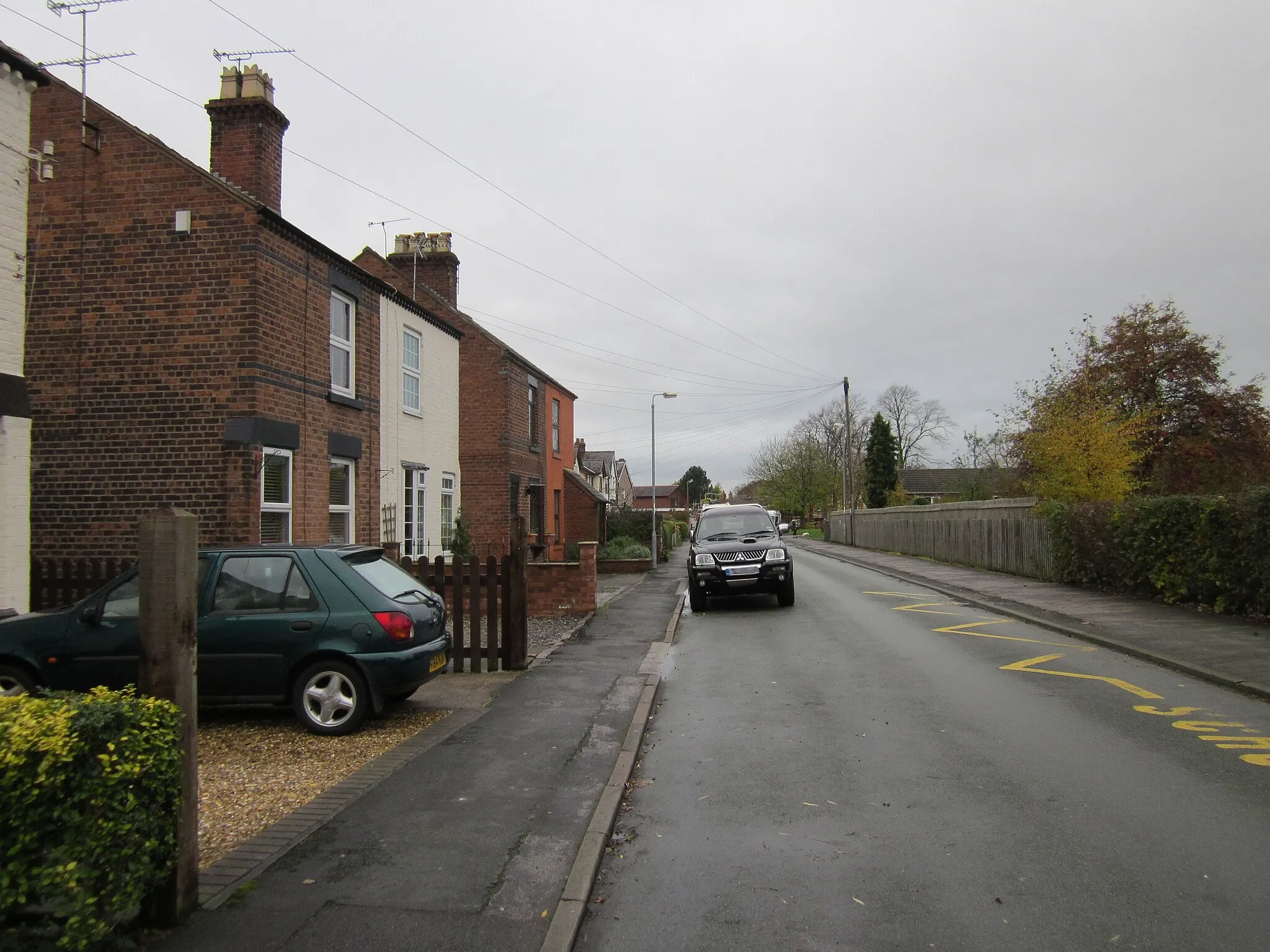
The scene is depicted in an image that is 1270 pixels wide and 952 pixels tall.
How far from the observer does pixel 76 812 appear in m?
3.10

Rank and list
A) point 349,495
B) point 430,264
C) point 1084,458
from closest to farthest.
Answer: point 349,495 < point 1084,458 < point 430,264

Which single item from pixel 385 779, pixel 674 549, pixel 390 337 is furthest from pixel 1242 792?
pixel 674 549

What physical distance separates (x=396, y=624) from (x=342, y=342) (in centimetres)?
791

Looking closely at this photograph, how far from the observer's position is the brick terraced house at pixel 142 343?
36.2ft

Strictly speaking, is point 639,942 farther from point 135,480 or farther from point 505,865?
point 135,480

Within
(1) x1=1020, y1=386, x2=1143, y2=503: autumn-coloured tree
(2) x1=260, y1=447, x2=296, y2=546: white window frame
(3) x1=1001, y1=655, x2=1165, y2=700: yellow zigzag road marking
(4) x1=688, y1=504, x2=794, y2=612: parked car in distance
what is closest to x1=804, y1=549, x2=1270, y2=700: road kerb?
(3) x1=1001, y1=655, x2=1165, y2=700: yellow zigzag road marking

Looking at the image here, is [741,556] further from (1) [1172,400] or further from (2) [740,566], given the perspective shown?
(1) [1172,400]

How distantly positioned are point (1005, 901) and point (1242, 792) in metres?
2.47

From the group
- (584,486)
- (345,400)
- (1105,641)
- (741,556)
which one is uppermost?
(345,400)

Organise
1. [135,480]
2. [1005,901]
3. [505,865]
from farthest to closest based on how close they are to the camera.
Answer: [135,480] → [505,865] → [1005,901]

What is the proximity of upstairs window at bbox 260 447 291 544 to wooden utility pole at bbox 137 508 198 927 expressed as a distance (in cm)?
771

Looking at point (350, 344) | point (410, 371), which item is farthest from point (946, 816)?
point (410, 371)

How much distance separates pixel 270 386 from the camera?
37.2 ft

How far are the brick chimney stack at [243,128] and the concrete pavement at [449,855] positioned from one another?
9.60 metres
